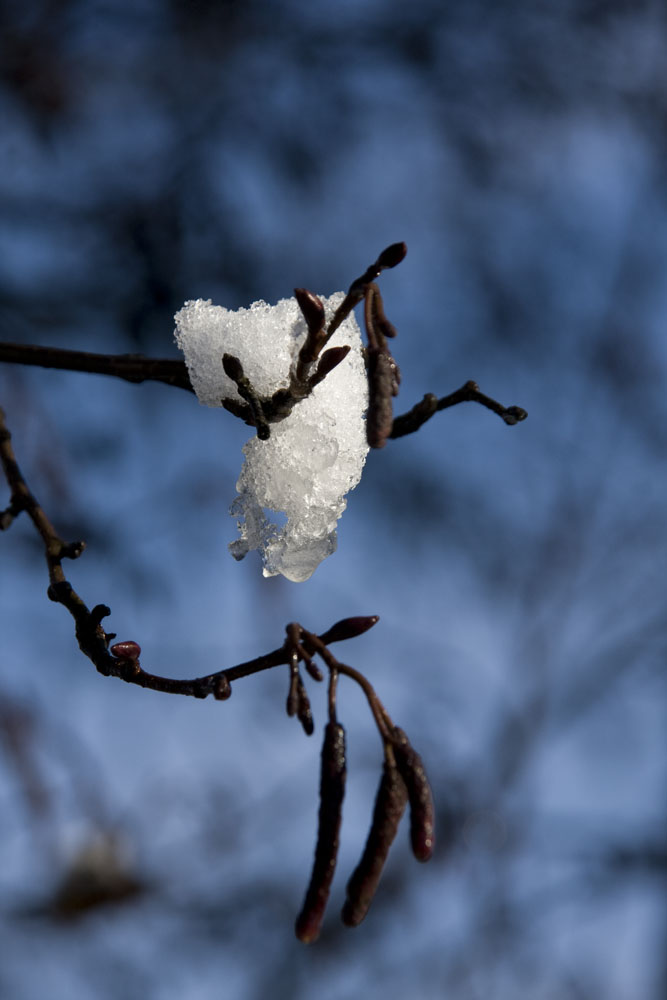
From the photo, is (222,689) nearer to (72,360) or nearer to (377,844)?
(377,844)

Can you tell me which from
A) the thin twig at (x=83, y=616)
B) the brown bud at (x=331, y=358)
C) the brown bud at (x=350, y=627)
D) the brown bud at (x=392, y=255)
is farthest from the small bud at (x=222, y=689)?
the brown bud at (x=392, y=255)

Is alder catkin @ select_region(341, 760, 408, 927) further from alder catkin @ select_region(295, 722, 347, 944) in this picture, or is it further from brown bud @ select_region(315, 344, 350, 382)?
brown bud @ select_region(315, 344, 350, 382)

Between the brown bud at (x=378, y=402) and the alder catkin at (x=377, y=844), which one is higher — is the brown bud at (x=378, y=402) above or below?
above

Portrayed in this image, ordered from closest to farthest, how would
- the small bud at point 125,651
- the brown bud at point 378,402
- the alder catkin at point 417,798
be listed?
the brown bud at point 378,402 < the alder catkin at point 417,798 < the small bud at point 125,651

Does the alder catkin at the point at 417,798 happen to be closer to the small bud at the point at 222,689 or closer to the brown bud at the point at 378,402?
the small bud at the point at 222,689

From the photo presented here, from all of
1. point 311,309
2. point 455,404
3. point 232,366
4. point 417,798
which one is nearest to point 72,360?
point 232,366

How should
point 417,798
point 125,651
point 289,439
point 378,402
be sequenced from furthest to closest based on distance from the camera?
1. point 289,439
2. point 125,651
3. point 417,798
4. point 378,402
